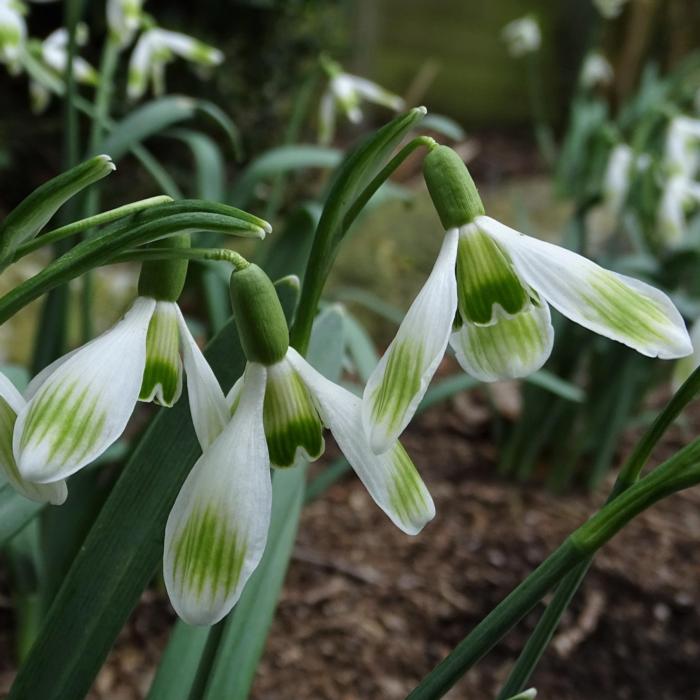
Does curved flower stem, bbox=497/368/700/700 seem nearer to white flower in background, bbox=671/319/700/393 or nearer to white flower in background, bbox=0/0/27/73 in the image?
white flower in background, bbox=671/319/700/393

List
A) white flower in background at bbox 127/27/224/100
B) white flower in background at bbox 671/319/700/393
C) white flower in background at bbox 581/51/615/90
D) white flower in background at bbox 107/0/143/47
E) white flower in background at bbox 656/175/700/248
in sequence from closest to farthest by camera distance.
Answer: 1. white flower in background at bbox 671/319/700/393
2. white flower in background at bbox 107/0/143/47
3. white flower in background at bbox 127/27/224/100
4. white flower in background at bbox 656/175/700/248
5. white flower in background at bbox 581/51/615/90

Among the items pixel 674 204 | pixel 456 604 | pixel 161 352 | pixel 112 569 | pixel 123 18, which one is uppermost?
pixel 161 352

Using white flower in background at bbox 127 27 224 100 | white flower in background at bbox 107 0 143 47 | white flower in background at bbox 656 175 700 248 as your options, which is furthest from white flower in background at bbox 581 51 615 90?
white flower in background at bbox 107 0 143 47

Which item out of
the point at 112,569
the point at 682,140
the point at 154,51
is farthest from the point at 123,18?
the point at 682,140

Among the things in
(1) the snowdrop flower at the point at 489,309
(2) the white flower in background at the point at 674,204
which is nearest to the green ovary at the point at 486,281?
(1) the snowdrop flower at the point at 489,309

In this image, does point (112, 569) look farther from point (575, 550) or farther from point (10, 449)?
point (575, 550)

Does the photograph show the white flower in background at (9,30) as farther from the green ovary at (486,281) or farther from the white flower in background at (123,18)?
the green ovary at (486,281)
